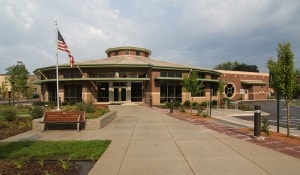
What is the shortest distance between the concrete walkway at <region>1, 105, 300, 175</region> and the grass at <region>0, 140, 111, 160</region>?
17.2 inches

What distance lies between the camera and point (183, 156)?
880cm

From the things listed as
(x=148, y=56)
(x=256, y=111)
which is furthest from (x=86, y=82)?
(x=256, y=111)

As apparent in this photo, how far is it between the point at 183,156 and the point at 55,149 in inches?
161

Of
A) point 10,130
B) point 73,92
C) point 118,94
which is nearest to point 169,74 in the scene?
point 118,94

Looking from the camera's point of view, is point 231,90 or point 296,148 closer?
point 296,148

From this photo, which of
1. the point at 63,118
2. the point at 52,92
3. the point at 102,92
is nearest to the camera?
the point at 63,118

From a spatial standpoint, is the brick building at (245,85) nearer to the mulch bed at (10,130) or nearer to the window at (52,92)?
the window at (52,92)

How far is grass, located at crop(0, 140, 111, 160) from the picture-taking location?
885 cm

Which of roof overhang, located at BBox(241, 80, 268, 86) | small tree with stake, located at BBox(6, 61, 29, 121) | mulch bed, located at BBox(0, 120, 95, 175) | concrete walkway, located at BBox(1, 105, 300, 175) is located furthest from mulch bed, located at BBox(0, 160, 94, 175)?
roof overhang, located at BBox(241, 80, 268, 86)

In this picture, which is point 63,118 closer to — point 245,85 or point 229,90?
point 229,90

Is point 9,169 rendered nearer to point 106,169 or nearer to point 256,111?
point 106,169

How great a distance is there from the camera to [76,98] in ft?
142

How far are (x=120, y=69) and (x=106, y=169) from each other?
116 feet

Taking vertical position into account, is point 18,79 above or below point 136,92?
above
